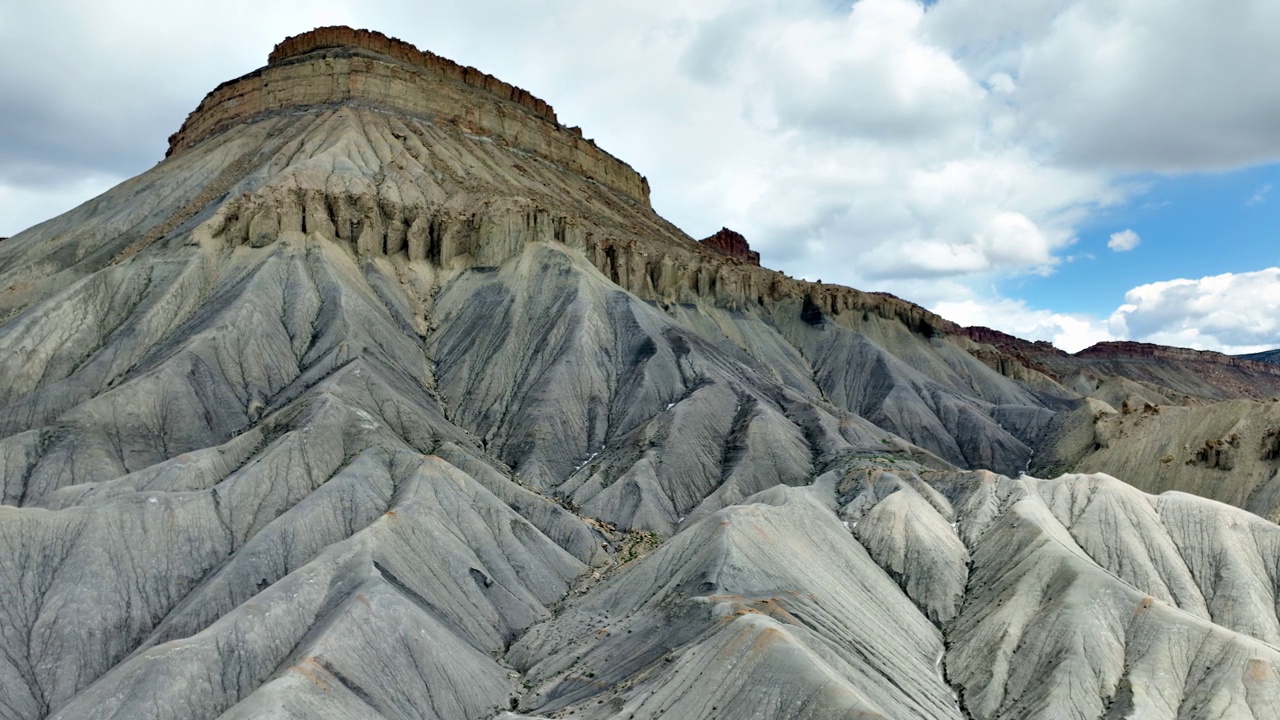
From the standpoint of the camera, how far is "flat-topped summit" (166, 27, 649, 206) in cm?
12194

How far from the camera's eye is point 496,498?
57.5 meters

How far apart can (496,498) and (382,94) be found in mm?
82525

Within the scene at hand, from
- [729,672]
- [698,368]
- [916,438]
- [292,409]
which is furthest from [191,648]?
[916,438]

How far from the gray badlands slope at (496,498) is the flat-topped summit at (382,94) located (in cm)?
801

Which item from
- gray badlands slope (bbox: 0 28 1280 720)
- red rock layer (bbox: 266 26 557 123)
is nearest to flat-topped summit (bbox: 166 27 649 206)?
red rock layer (bbox: 266 26 557 123)

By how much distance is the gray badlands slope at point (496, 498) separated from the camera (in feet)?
128

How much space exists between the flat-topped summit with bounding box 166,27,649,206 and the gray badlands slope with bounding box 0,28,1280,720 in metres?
8.01

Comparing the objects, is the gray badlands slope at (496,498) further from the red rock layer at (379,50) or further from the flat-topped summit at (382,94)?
the red rock layer at (379,50)

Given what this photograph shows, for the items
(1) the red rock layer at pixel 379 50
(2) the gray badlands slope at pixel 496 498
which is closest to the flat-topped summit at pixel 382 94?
(1) the red rock layer at pixel 379 50

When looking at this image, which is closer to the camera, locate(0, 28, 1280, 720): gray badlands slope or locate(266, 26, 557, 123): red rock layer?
locate(0, 28, 1280, 720): gray badlands slope

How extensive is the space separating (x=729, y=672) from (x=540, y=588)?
2043cm

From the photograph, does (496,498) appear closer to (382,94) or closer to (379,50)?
(382,94)

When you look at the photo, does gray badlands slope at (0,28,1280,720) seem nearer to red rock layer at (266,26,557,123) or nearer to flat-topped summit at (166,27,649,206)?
flat-topped summit at (166,27,649,206)

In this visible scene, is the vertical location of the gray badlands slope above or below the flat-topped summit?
below
